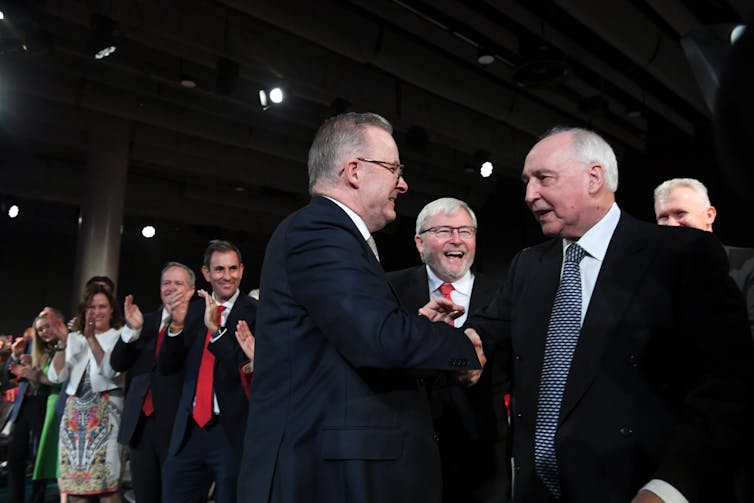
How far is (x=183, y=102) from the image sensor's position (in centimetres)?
760

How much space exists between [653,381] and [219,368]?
8.19ft

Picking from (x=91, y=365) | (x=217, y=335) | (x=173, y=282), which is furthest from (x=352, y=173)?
(x=91, y=365)

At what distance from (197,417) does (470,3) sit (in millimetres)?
4455

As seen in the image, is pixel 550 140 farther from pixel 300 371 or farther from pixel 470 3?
pixel 470 3

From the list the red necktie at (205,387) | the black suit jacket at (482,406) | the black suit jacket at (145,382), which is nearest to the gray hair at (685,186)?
the black suit jacket at (482,406)

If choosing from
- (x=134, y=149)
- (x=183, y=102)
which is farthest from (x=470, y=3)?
(x=134, y=149)

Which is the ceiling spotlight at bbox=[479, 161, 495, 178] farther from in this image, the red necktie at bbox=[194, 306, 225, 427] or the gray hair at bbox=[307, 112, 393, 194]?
the gray hair at bbox=[307, 112, 393, 194]

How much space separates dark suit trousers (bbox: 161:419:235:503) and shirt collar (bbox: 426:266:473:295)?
55.6 inches

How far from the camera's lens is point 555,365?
156cm

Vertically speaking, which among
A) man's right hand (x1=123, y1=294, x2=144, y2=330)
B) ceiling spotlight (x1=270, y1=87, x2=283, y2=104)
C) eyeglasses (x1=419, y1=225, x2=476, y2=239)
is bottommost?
man's right hand (x1=123, y1=294, x2=144, y2=330)

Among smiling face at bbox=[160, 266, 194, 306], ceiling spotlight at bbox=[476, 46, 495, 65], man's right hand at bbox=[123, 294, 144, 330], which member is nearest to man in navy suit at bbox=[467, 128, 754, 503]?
smiling face at bbox=[160, 266, 194, 306]

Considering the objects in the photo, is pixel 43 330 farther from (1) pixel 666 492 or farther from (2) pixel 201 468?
(1) pixel 666 492

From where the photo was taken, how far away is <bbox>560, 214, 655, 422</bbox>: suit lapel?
146 centimetres

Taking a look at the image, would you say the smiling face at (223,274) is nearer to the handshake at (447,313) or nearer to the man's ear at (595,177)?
the handshake at (447,313)
